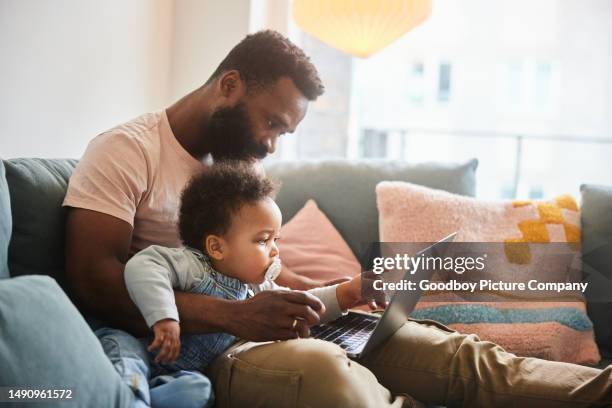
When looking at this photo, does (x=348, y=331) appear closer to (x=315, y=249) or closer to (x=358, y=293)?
(x=358, y=293)

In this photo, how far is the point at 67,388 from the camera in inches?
30.6

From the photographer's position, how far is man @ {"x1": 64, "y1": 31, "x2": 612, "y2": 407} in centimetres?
104

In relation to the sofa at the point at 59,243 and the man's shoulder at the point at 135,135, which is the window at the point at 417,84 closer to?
the sofa at the point at 59,243

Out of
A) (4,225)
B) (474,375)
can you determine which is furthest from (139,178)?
(474,375)

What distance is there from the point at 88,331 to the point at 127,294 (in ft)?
0.89

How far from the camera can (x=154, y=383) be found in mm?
1030

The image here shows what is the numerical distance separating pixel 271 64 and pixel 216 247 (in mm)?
556

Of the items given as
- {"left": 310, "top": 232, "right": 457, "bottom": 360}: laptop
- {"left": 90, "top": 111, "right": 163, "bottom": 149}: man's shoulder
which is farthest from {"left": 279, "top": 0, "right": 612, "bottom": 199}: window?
{"left": 310, "top": 232, "right": 457, "bottom": 360}: laptop

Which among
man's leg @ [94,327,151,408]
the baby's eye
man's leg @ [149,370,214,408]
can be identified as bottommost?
man's leg @ [149,370,214,408]

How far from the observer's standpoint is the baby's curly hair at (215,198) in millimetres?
1186

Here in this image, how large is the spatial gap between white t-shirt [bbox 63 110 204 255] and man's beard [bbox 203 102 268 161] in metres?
0.07

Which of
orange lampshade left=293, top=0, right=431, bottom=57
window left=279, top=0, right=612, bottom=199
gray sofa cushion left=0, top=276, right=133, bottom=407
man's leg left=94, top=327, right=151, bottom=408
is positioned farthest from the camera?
window left=279, top=0, right=612, bottom=199

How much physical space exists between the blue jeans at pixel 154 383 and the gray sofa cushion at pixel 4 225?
0.21 m

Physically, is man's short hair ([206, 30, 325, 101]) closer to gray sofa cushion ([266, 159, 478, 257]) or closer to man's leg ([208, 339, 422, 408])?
gray sofa cushion ([266, 159, 478, 257])
